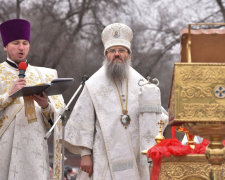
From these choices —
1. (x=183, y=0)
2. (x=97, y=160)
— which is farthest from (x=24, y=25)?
(x=183, y=0)

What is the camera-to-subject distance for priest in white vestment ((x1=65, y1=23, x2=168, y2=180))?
7.91 metres

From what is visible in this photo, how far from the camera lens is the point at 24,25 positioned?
8578mm

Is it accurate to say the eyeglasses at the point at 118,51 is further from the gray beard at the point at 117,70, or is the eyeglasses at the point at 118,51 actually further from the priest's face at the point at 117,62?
the gray beard at the point at 117,70

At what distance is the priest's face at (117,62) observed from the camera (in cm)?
821

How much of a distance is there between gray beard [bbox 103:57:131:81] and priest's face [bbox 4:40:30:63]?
3.07ft

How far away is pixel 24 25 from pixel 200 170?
3.71 m

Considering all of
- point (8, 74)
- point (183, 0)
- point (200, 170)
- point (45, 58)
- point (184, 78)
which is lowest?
point (200, 170)

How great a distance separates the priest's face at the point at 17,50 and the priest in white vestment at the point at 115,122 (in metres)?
0.80

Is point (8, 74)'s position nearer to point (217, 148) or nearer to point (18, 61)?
point (18, 61)

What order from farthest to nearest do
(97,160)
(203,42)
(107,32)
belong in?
(107,32), (97,160), (203,42)

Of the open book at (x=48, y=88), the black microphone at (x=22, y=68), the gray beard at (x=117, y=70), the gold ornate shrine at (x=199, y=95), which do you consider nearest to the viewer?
the gold ornate shrine at (x=199, y=95)

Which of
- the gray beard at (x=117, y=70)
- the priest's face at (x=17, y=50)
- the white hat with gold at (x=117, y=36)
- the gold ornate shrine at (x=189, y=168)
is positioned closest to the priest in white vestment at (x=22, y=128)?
the priest's face at (x=17, y=50)

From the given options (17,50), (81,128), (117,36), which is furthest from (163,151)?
(17,50)

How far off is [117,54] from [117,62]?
0.34ft
